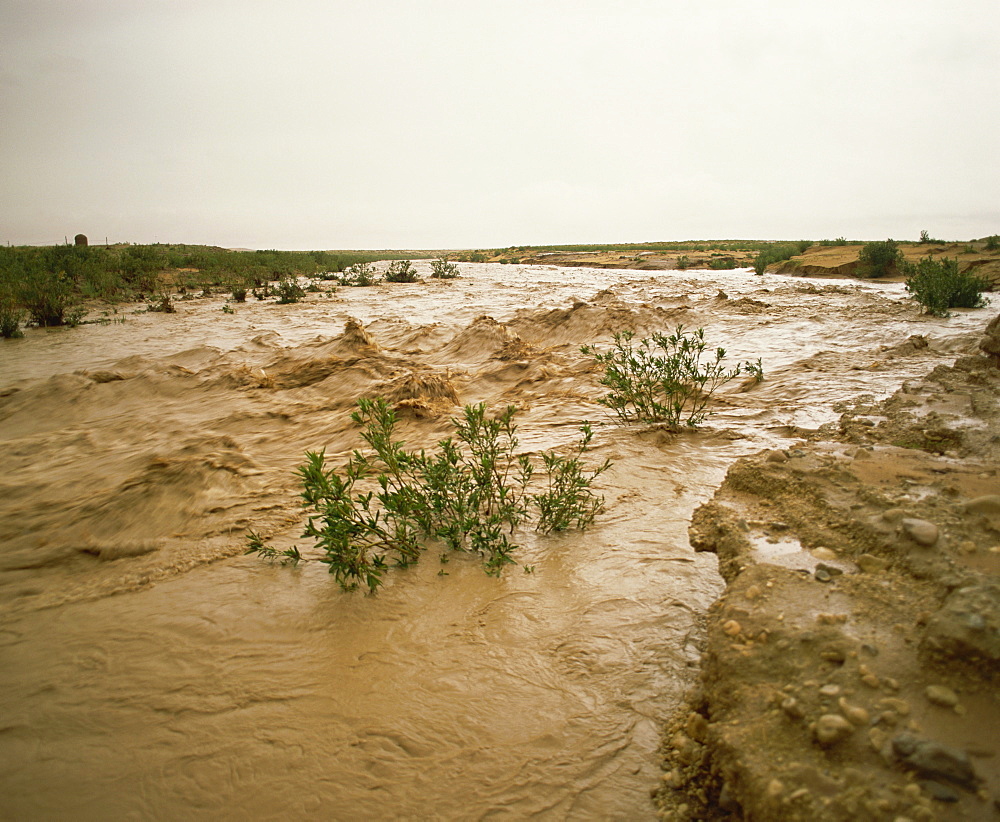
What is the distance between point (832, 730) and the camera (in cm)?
141

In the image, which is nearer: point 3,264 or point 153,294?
point 153,294

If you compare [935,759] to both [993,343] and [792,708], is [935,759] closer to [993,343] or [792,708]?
[792,708]

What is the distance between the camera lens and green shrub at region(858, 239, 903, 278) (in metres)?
15.6

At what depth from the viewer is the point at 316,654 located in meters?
2.34

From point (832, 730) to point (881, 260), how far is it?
18529mm

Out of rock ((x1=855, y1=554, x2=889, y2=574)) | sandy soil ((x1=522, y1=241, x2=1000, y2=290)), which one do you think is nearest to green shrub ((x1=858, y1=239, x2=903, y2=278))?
sandy soil ((x1=522, y1=241, x2=1000, y2=290))

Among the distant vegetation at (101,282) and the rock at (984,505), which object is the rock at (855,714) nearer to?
the rock at (984,505)

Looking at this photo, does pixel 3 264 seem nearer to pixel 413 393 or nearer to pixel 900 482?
A: pixel 413 393

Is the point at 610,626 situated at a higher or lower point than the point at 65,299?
lower

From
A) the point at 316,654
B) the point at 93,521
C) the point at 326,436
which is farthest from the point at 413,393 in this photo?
the point at 316,654

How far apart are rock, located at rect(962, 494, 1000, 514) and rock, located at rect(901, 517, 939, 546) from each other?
0.61 ft

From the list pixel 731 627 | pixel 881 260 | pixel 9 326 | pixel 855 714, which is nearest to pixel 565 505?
pixel 731 627

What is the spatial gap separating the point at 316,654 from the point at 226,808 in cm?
69

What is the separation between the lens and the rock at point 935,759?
1203mm
